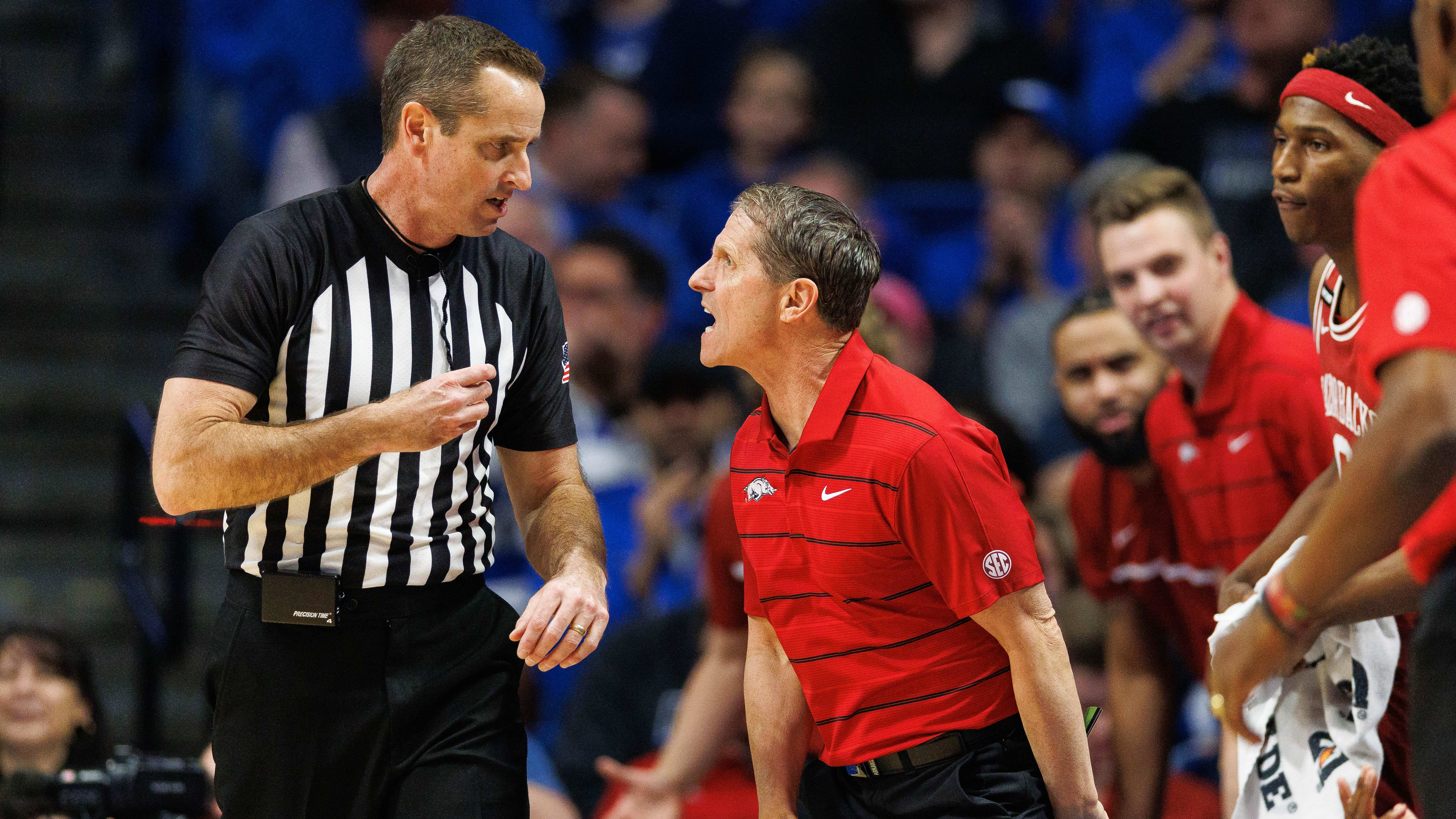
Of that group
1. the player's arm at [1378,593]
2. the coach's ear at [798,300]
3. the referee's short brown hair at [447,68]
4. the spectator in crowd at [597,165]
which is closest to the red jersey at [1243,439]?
the player's arm at [1378,593]

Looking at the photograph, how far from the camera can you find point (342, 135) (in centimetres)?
684

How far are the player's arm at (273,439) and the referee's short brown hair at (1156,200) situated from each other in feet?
6.91

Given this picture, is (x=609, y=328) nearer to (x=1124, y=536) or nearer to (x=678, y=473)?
(x=678, y=473)

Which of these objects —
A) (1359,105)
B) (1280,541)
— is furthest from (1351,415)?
(1359,105)

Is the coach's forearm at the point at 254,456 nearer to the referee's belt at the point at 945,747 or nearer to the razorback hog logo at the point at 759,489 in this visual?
the razorback hog logo at the point at 759,489

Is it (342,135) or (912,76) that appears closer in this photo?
(342,135)

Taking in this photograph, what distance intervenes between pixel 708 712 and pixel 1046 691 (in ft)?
6.67

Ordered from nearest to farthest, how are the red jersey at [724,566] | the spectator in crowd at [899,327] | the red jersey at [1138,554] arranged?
the spectator in crowd at [899,327] → the red jersey at [1138,554] → the red jersey at [724,566]

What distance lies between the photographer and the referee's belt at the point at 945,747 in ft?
9.12

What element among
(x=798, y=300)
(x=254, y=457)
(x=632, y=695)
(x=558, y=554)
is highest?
(x=798, y=300)

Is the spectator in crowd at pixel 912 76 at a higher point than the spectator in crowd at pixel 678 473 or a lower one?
higher

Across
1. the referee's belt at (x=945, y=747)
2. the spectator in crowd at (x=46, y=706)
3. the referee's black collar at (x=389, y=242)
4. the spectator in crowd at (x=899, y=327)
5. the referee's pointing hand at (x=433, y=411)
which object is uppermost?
the referee's black collar at (x=389, y=242)

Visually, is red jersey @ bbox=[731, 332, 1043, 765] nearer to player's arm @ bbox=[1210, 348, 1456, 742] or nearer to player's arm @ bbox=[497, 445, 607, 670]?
player's arm @ bbox=[497, 445, 607, 670]

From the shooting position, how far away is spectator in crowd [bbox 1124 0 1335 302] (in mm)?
6129
